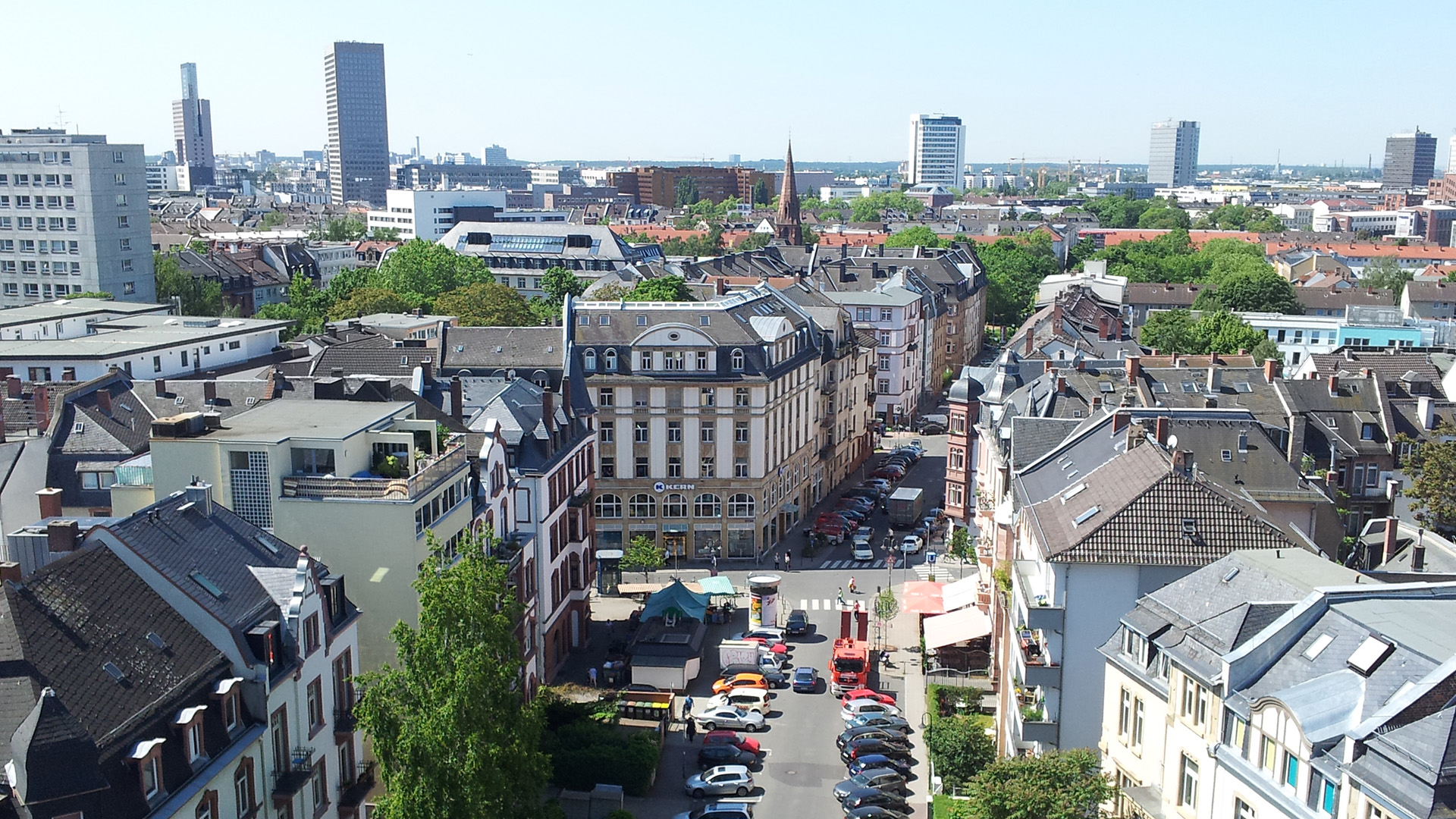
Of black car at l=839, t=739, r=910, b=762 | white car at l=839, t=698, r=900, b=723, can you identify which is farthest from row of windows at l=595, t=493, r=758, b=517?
black car at l=839, t=739, r=910, b=762

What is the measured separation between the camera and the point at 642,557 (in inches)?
2682

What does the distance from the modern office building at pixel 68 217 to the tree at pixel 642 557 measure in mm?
69900

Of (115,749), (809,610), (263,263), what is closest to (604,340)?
(809,610)

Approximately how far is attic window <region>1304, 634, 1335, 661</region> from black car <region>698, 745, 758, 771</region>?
2435cm

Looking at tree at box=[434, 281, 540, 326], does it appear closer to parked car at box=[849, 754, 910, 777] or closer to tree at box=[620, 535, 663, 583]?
tree at box=[620, 535, 663, 583]

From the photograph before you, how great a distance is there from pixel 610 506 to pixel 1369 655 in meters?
53.3

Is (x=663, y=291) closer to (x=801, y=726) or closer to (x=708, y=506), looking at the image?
(x=708, y=506)

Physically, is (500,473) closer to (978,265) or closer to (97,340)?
(97,340)

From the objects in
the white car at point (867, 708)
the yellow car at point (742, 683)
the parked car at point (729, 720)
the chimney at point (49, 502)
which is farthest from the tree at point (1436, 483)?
the chimney at point (49, 502)

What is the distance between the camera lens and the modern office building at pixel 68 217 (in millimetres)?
113938

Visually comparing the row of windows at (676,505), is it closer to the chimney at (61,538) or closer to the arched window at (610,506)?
the arched window at (610,506)

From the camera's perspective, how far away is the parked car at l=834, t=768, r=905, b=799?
44906 millimetres

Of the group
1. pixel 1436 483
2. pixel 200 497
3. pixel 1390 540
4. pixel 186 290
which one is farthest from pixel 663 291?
pixel 200 497

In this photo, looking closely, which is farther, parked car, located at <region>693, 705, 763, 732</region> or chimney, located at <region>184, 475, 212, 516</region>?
parked car, located at <region>693, 705, 763, 732</region>
